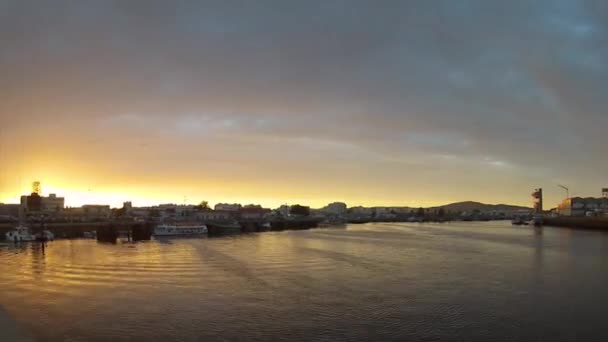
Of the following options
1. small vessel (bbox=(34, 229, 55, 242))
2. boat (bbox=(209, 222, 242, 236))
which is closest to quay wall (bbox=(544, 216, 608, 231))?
boat (bbox=(209, 222, 242, 236))

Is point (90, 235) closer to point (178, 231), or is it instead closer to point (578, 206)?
point (178, 231)

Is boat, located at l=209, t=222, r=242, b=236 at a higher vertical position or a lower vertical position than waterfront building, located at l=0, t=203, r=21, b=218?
lower

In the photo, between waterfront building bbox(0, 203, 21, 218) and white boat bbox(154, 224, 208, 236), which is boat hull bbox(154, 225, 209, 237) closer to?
white boat bbox(154, 224, 208, 236)

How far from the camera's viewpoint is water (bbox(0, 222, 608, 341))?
1880 cm

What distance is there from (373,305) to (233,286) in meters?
9.33

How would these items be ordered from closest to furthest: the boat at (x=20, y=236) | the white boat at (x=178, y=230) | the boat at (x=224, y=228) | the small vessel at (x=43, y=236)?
the small vessel at (x=43, y=236)
the boat at (x=20, y=236)
the white boat at (x=178, y=230)
the boat at (x=224, y=228)

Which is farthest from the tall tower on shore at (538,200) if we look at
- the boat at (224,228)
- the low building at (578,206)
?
the boat at (224,228)

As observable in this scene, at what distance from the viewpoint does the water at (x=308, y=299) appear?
61.7ft

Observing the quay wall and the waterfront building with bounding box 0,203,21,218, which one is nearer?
the quay wall

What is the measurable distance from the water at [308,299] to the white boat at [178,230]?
1716 inches

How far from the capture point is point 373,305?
75.2ft

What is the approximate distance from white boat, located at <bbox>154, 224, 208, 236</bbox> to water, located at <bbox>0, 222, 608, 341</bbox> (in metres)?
43.6

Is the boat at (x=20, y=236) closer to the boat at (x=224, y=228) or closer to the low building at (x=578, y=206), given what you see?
the boat at (x=224, y=228)

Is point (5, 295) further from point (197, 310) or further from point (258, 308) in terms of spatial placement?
point (258, 308)
